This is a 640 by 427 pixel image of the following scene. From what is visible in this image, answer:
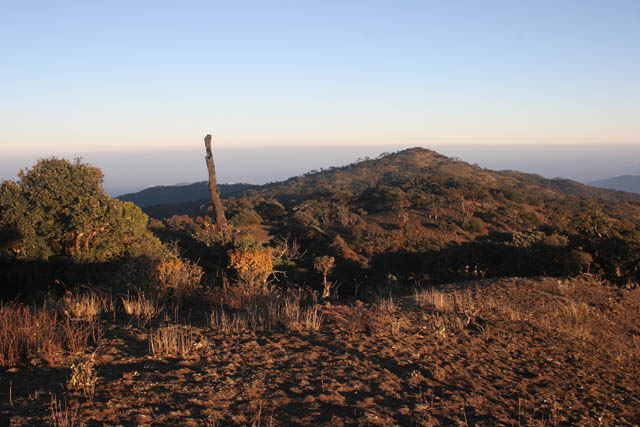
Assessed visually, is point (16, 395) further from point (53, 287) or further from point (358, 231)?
point (358, 231)

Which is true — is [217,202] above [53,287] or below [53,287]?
above

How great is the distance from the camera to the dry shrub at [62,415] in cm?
274

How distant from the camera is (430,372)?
4266 mm

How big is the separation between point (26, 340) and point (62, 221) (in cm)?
745

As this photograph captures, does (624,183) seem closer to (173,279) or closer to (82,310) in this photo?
(173,279)

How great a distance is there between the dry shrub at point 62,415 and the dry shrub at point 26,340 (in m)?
1.02

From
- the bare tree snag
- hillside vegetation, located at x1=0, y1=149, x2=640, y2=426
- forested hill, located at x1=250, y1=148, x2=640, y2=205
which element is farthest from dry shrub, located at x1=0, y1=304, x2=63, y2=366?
forested hill, located at x1=250, y1=148, x2=640, y2=205

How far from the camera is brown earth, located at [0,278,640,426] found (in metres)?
3.22

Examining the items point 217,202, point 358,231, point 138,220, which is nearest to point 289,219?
point 358,231

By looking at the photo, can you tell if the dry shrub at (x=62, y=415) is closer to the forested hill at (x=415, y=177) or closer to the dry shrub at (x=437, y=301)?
the dry shrub at (x=437, y=301)

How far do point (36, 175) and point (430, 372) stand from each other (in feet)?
37.0

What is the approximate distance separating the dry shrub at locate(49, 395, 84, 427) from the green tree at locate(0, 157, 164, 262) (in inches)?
286

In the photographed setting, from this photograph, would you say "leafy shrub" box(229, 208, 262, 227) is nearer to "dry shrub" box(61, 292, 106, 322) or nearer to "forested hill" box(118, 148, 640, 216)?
"dry shrub" box(61, 292, 106, 322)

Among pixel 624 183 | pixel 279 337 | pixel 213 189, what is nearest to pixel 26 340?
pixel 279 337
